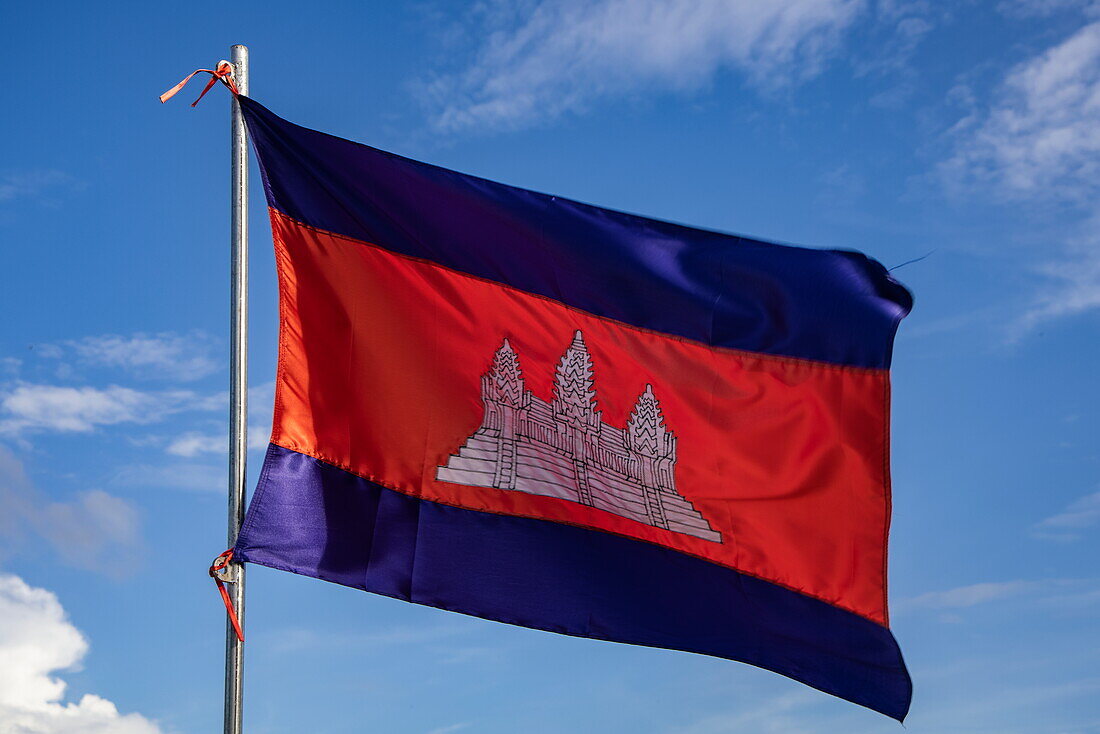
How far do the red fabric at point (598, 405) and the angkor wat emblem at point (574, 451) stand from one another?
0.08 m

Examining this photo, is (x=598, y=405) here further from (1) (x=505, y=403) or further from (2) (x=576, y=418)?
(1) (x=505, y=403)

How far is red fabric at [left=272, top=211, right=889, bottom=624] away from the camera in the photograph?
29.3ft

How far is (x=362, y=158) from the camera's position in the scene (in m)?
9.42

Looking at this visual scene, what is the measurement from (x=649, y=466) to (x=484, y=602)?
1.76m

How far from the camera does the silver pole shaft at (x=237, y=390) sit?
7.97 m

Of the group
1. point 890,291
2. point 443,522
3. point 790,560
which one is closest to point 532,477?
point 443,522

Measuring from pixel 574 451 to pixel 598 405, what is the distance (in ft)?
1.40

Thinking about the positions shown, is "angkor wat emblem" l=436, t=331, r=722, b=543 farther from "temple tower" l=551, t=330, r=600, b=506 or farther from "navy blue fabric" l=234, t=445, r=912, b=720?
"navy blue fabric" l=234, t=445, r=912, b=720

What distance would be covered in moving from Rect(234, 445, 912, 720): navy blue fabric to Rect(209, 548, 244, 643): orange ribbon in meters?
0.08

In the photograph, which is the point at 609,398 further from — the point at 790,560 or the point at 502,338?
the point at 790,560

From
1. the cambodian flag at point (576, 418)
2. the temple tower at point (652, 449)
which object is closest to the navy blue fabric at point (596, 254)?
the cambodian flag at point (576, 418)

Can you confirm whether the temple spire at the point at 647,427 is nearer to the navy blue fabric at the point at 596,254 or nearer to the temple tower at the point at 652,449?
the temple tower at the point at 652,449

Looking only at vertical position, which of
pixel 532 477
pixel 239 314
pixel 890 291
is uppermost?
pixel 890 291

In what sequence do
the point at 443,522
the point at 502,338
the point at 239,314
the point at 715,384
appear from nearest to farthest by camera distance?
the point at 239,314
the point at 443,522
the point at 502,338
the point at 715,384
